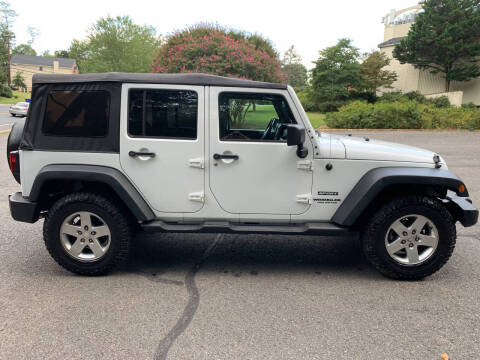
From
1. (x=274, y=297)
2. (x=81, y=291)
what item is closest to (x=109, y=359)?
(x=81, y=291)

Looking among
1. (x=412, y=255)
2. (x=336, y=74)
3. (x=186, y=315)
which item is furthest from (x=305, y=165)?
(x=336, y=74)

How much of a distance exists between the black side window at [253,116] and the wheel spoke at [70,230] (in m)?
1.66

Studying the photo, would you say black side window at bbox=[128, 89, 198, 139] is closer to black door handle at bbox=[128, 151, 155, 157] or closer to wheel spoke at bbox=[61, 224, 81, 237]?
black door handle at bbox=[128, 151, 155, 157]

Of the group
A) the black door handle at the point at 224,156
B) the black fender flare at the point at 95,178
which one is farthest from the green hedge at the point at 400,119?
the black fender flare at the point at 95,178

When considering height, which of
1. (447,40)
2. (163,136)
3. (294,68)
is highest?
(294,68)

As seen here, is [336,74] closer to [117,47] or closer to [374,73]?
[374,73]

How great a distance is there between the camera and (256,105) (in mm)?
3922

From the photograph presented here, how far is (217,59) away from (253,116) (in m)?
11.9

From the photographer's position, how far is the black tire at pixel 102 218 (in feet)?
12.4

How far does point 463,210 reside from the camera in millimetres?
3807

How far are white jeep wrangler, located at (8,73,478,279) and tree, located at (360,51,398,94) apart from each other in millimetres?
32958

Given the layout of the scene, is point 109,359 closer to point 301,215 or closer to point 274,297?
point 274,297

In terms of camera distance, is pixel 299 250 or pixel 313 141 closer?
pixel 313 141

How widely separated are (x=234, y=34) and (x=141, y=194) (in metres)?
16.2
